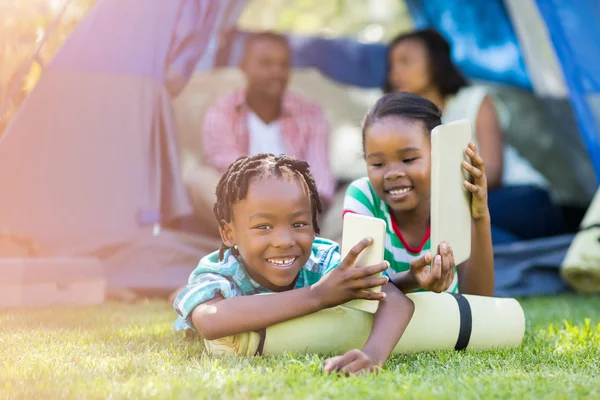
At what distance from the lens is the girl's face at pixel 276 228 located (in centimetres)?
167

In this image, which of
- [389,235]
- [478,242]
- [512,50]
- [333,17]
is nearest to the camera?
[478,242]

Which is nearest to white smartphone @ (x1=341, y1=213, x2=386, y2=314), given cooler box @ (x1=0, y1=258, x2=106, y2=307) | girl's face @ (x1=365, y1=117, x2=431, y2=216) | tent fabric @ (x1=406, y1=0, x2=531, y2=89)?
girl's face @ (x1=365, y1=117, x2=431, y2=216)

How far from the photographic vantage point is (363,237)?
1526 mm

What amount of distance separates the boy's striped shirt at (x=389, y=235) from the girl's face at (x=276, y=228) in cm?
34

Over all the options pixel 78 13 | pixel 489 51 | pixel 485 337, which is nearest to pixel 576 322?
pixel 485 337

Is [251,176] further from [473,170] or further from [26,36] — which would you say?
[26,36]

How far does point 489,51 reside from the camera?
4.34 meters

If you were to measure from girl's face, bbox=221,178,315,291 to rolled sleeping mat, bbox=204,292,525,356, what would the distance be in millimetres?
130

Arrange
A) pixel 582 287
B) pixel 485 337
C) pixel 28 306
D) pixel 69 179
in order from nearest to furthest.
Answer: pixel 485 337 → pixel 28 306 → pixel 69 179 → pixel 582 287

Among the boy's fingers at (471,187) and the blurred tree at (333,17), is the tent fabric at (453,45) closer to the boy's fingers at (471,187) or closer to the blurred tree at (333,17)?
the blurred tree at (333,17)

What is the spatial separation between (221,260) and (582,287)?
185 cm

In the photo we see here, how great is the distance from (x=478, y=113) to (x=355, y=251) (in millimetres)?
2220

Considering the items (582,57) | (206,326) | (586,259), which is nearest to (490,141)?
(582,57)

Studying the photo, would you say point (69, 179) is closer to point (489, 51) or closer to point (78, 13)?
point (78, 13)
